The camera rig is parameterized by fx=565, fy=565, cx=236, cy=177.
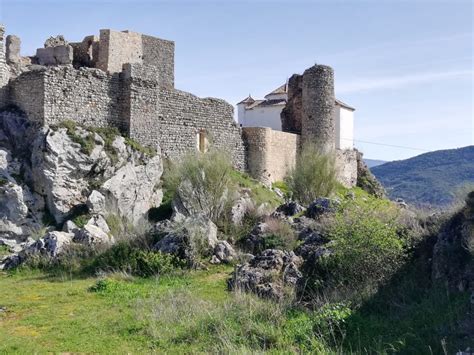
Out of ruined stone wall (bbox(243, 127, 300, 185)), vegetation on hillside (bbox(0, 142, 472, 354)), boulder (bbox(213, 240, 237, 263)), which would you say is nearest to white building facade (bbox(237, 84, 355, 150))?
ruined stone wall (bbox(243, 127, 300, 185))

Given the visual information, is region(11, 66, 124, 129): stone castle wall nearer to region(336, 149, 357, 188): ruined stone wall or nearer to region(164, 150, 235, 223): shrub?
Result: region(164, 150, 235, 223): shrub

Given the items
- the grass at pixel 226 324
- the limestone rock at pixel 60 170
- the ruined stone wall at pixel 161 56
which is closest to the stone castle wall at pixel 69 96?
the limestone rock at pixel 60 170

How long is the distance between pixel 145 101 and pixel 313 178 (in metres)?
9.17

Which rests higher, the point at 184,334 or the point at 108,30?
the point at 108,30

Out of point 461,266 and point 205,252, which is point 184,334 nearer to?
point 461,266

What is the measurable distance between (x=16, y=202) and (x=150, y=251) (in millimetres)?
6610

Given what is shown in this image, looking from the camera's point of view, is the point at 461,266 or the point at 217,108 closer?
the point at 461,266

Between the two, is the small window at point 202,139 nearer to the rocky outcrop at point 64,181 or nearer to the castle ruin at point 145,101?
the castle ruin at point 145,101

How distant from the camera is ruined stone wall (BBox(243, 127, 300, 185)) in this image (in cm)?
3123

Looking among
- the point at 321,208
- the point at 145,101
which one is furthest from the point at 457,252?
the point at 145,101

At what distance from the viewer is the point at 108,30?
28.1 meters

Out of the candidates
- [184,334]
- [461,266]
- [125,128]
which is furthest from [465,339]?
[125,128]

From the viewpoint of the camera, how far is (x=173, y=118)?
2694 centimetres

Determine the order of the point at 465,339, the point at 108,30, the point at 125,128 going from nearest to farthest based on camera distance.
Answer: the point at 465,339 → the point at 125,128 → the point at 108,30
